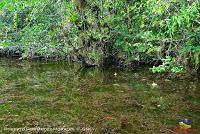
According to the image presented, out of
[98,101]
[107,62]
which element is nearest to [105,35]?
[107,62]

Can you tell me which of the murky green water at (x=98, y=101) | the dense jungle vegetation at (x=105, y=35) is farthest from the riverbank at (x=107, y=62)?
the murky green water at (x=98, y=101)

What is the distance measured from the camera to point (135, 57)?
37.9 feet

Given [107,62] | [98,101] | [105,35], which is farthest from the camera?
[107,62]

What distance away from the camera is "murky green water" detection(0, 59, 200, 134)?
20.3 ft

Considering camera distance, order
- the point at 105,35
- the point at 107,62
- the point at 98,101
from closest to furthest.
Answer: the point at 98,101 < the point at 105,35 < the point at 107,62

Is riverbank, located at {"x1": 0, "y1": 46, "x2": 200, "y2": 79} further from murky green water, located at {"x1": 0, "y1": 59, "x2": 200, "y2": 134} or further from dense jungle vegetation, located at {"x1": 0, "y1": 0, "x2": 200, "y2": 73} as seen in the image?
murky green water, located at {"x1": 0, "y1": 59, "x2": 200, "y2": 134}

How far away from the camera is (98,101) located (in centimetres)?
764

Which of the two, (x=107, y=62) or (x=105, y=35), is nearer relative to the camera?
(x=105, y=35)

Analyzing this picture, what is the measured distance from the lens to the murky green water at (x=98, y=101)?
619cm

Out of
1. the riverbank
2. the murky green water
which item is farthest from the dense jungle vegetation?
the murky green water

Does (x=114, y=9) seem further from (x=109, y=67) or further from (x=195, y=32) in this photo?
(x=195, y=32)

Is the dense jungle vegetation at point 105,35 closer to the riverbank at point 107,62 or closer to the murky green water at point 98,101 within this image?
the riverbank at point 107,62

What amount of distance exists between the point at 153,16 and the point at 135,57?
7.47 feet

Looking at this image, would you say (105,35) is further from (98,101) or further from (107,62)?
(98,101)
